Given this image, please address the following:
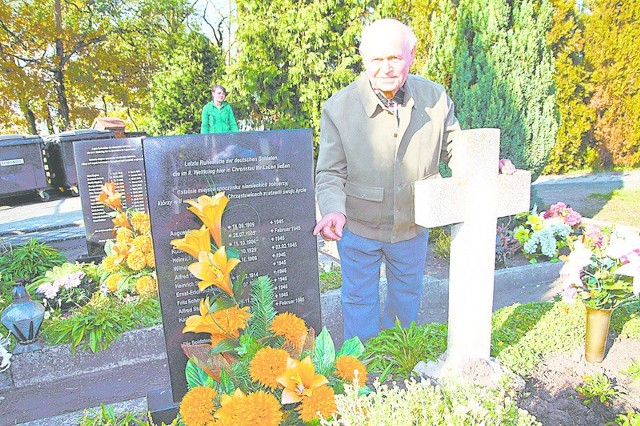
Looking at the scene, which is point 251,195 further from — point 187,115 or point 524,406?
point 187,115

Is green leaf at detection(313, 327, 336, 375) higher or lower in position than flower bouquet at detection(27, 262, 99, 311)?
higher

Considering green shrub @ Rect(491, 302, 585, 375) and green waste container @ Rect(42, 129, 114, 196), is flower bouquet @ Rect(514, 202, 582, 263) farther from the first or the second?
green waste container @ Rect(42, 129, 114, 196)

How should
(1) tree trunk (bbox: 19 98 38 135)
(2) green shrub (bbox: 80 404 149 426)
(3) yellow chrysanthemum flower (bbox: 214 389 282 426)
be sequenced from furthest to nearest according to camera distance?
(1) tree trunk (bbox: 19 98 38 135) → (2) green shrub (bbox: 80 404 149 426) → (3) yellow chrysanthemum flower (bbox: 214 389 282 426)

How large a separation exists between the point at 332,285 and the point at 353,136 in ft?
6.04

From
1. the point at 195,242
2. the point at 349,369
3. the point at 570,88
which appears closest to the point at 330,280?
the point at 349,369

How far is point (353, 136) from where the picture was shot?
234cm

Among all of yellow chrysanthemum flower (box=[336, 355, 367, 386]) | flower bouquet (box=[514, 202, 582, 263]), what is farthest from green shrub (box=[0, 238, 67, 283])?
flower bouquet (box=[514, 202, 582, 263])

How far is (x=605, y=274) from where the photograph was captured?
7.74 feet

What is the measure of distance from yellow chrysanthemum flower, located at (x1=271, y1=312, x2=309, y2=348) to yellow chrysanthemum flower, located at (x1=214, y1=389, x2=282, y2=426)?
0.37m

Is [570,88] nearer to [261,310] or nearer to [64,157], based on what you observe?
[261,310]

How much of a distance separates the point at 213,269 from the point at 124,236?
2.60m

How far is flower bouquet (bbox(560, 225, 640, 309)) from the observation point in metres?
2.29

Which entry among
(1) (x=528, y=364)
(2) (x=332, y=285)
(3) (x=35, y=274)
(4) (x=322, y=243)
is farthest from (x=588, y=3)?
(3) (x=35, y=274)

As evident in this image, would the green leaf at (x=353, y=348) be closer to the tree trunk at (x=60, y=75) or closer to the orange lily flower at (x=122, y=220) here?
the orange lily flower at (x=122, y=220)
